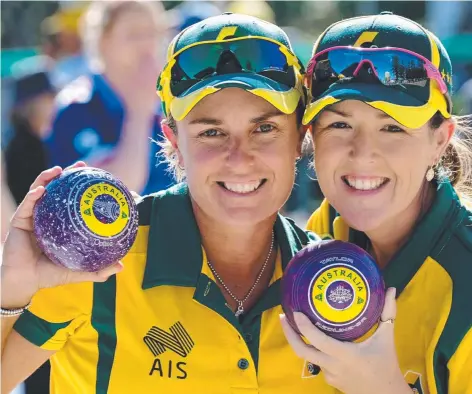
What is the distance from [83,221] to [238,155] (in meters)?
0.63

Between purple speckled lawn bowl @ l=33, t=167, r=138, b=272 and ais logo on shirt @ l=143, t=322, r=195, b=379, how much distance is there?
346 millimetres

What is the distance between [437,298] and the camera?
118 inches

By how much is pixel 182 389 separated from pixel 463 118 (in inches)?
75.4

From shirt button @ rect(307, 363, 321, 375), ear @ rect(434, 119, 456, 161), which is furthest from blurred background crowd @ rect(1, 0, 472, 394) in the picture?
shirt button @ rect(307, 363, 321, 375)

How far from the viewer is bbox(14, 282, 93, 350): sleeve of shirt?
3.03m

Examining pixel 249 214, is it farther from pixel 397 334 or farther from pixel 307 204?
pixel 307 204

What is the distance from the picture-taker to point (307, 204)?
1033cm

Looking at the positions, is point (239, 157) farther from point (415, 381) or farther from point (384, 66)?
point (415, 381)

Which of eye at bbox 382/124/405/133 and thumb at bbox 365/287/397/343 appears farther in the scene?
eye at bbox 382/124/405/133

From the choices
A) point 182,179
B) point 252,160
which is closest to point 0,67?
point 182,179

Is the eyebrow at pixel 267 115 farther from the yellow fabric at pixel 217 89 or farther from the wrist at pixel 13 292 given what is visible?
the wrist at pixel 13 292

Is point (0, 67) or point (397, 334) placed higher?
point (397, 334)

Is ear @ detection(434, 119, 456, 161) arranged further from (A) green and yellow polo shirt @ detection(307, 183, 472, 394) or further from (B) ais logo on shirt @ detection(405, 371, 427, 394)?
(B) ais logo on shirt @ detection(405, 371, 427, 394)

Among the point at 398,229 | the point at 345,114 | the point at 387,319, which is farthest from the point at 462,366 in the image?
the point at 345,114
